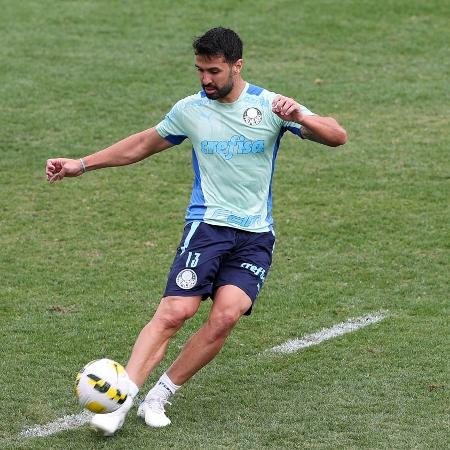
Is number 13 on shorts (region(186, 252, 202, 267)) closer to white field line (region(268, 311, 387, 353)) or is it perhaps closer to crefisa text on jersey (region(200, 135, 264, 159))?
crefisa text on jersey (region(200, 135, 264, 159))

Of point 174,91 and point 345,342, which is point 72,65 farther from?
point 345,342

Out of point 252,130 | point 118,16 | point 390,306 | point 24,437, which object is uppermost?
point 118,16

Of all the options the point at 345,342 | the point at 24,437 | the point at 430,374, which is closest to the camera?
the point at 24,437

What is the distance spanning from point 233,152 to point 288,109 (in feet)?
1.70

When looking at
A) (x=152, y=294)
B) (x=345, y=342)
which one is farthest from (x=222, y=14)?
(x=345, y=342)

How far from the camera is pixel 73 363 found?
26.6 feet

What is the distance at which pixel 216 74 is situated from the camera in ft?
23.4

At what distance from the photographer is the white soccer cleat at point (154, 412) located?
6990mm

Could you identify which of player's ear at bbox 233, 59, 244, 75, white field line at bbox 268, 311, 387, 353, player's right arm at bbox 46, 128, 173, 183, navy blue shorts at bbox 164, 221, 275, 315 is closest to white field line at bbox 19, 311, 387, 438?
white field line at bbox 268, 311, 387, 353

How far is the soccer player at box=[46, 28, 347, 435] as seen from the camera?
23.2 ft

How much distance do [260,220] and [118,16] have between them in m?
10.7

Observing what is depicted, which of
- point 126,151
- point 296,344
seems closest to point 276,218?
point 296,344

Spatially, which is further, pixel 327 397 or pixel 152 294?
pixel 152 294

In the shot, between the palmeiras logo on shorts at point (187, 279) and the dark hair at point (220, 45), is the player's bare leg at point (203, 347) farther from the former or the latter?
the dark hair at point (220, 45)
